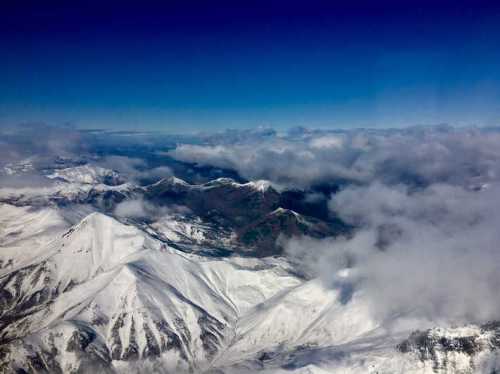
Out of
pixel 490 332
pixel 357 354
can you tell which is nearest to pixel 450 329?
pixel 490 332

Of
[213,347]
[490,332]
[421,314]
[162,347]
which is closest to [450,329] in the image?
[490,332]

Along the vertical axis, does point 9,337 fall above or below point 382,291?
below

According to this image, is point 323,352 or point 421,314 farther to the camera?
point 421,314

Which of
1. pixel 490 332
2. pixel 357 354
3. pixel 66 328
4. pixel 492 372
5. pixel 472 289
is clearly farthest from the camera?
pixel 66 328

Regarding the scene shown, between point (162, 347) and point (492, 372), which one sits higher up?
point (492, 372)

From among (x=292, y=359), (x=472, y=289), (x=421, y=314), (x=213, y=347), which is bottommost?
(x=213, y=347)

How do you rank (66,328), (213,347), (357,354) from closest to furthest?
(357,354) < (66,328) < (213,347)


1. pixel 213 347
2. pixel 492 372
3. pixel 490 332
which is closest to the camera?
pixel 492 372

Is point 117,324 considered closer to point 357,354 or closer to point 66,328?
point 66,328

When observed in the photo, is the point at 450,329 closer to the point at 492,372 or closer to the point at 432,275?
the point at 492,372
